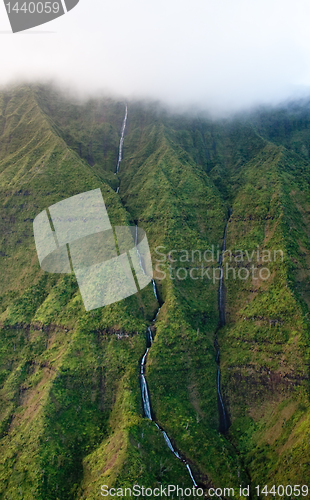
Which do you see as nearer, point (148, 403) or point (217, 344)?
point (148, 403)

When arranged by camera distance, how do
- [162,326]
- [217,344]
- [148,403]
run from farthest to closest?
[217,344]
[162,326]
[148,403]

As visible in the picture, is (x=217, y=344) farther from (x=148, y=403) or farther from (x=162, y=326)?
(x=148, y=403)

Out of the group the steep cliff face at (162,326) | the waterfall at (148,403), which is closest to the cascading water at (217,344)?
the steep cliff face at (162,326)

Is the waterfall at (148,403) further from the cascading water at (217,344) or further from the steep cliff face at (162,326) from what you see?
the cascading water at (217,344)

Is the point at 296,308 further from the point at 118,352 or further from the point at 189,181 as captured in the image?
the point at 189,181

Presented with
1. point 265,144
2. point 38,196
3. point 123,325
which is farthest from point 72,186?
point 265,144

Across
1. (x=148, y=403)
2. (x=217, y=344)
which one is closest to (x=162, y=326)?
(x=217, y=344)

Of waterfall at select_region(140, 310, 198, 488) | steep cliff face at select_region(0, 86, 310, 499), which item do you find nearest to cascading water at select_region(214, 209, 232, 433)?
steep cliff face at select_region(0, 86, 310, 499)

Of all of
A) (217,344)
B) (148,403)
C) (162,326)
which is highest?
(162,326)

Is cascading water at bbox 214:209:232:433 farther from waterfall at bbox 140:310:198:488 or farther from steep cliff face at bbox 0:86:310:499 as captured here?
waterfall at bbox 140:310:198:488

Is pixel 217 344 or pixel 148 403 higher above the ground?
pixel 148 403
